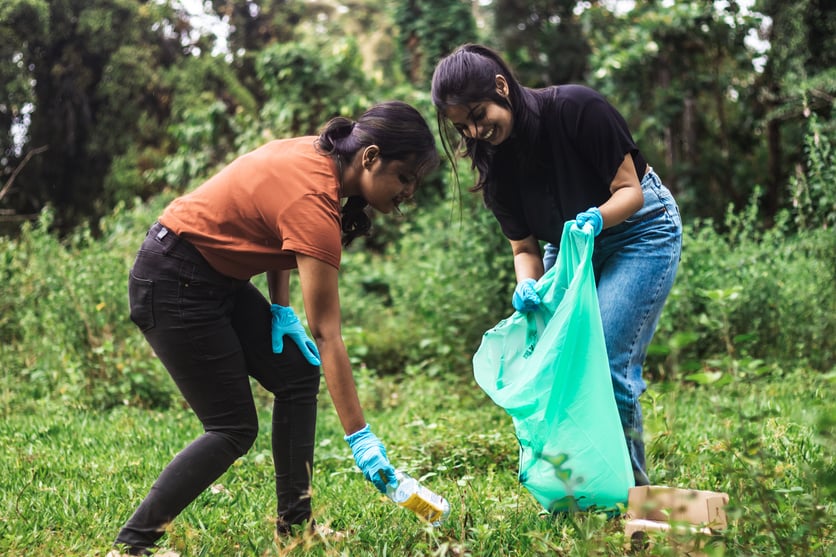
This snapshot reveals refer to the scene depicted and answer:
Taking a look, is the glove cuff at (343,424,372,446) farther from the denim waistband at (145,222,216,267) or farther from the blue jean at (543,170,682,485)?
the blue jean at (543,170,682,485)

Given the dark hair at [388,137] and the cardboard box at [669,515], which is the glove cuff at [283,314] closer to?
the dark hair at [388,137]

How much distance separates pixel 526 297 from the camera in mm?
2668

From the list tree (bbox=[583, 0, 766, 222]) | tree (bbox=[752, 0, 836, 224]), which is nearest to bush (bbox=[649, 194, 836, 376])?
tree (bbox=[752, 0, 836, 224])

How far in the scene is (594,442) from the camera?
2.38 meters

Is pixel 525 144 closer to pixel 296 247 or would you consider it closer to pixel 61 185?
pixel 296 247

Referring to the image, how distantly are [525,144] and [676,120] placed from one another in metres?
7.62

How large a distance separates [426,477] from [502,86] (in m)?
1.39

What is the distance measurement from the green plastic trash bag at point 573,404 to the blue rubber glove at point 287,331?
610 millimetres

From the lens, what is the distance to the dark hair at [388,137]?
2297 millimetres

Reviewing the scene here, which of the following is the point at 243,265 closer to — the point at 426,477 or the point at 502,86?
the point at 502,86

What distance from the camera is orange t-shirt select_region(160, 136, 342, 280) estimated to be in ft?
7.11

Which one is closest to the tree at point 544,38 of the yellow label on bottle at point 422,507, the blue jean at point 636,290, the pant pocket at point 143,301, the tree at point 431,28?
the tree at point 431,28

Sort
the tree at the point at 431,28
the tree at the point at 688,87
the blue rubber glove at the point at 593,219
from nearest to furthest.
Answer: the blue rubber glove at the point at 593,219 < the tree at the point at 688,87 < the tree at the point at 431,28

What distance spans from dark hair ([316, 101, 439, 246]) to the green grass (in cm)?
91
